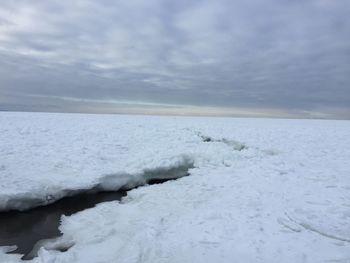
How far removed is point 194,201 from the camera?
6656 millimetres

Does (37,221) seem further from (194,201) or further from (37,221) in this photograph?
(194,201)

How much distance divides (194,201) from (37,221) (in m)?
3.12

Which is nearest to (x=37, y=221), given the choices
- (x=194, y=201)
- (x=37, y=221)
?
(x=37, y=221)

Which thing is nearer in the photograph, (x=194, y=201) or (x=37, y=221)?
(x=37, y=221)

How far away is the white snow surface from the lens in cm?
457

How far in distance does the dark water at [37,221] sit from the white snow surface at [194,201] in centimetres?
21

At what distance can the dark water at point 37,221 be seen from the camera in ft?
17.6

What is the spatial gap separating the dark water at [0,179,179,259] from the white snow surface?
208 millimetres

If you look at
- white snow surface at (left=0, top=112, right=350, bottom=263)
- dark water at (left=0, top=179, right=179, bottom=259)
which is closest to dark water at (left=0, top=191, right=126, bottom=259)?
dark water at (left=0, top=179, right=179, bottom=259)

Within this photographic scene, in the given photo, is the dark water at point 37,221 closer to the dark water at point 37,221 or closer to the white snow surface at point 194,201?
the dark water at point 37,221

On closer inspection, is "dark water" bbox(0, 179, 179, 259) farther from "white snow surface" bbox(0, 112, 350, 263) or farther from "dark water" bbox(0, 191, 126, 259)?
"white snow surface" bbox(0, 112, 350, 263)

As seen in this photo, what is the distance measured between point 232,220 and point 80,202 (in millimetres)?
3688

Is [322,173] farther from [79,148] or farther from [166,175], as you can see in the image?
[79,148]

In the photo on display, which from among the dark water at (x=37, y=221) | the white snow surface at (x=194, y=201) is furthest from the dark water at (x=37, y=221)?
the white snow surface at (x=194, y=201)
